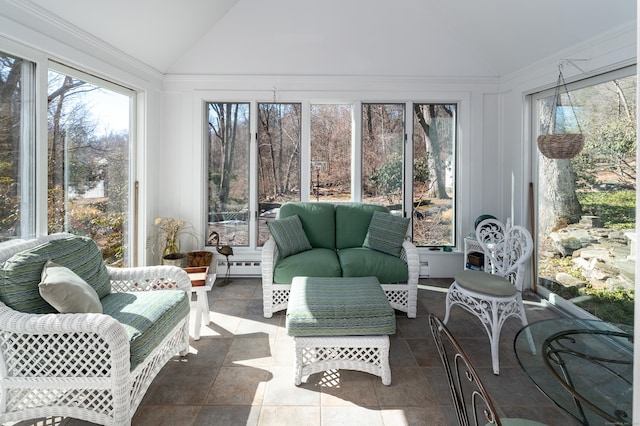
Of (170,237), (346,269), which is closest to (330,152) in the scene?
(346,269)

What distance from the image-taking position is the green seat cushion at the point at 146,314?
1.81 m

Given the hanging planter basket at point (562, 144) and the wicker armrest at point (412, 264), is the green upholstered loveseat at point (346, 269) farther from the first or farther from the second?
the hanging planter basket at point (562, 144)

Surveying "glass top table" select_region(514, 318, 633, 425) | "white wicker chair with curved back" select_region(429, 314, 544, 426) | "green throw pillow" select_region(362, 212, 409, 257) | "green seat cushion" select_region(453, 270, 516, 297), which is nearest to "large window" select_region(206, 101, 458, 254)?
"green throw pillow" select_region(362, 212, 409, 257)

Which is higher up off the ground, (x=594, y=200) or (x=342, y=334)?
(x=594, y=200)

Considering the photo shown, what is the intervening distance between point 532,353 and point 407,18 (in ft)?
13.1

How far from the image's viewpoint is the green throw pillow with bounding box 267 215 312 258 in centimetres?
340

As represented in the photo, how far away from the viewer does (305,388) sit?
212 centimetres

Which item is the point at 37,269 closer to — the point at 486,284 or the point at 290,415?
the point at 290,415

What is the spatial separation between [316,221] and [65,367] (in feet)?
8.37

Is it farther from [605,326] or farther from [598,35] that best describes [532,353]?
[598,35]

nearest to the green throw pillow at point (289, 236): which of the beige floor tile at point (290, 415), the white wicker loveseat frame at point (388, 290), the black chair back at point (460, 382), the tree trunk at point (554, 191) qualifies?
the white wicker loveseat frame at point (388, 290)

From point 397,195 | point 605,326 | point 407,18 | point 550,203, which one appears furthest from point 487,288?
point 407,18

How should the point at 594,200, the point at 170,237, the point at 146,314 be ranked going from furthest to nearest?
the point at 170,237 < the point at 594,200 < the point at 146,314

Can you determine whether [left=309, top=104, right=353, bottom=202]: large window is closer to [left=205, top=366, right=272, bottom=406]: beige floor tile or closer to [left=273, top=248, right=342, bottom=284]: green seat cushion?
[left=273, top=248, right=342, bottom=284]: green seat cushion
